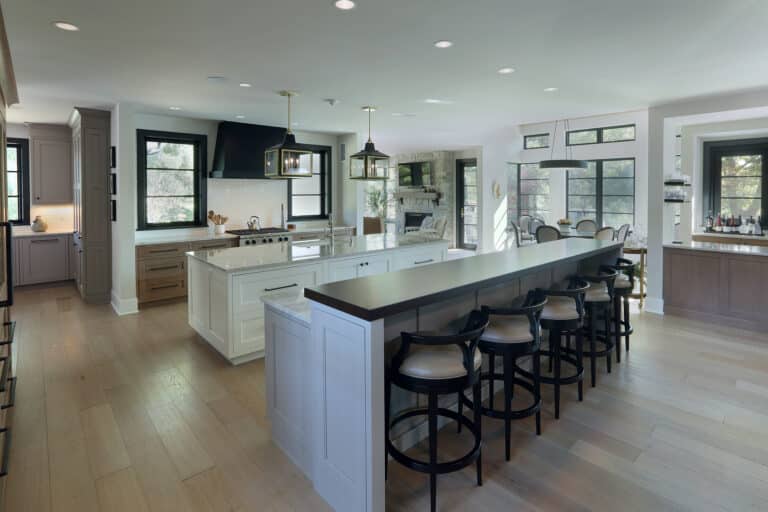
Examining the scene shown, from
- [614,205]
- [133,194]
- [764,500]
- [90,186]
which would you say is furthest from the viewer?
[614,205]

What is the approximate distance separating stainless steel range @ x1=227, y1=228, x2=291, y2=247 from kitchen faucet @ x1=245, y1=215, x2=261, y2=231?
111 mm

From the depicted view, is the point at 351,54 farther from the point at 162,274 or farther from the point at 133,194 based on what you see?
the point at 162,274

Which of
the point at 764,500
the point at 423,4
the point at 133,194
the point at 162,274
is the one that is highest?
the point at 423,4

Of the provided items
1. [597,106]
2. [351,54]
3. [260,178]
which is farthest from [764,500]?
[260,178]

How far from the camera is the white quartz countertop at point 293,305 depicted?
2.30 meters

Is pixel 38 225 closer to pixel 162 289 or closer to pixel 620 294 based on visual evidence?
pixel 162 289

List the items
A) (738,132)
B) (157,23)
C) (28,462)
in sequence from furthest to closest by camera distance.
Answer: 1. (738,132)
2. (157,23)
3. (28,462)

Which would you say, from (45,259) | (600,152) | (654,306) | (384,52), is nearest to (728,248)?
(654,306)

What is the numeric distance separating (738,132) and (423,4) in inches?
271

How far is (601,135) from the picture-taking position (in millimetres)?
9539

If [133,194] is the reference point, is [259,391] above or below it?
below

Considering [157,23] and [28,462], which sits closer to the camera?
[28,462]

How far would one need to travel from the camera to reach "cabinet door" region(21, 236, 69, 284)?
22.7ft

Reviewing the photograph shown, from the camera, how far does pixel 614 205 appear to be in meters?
9.44
